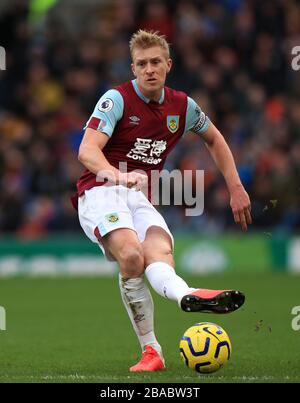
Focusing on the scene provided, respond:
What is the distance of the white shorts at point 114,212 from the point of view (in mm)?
6973

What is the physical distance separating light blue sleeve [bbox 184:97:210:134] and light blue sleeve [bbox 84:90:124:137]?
0.62 meters

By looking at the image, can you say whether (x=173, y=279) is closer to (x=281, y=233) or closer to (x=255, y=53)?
(x=281, y=233)

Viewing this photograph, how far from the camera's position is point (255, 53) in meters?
18.6

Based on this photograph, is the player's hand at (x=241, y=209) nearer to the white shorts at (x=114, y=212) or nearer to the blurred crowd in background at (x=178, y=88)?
the white shorts at (x=114, y=212)

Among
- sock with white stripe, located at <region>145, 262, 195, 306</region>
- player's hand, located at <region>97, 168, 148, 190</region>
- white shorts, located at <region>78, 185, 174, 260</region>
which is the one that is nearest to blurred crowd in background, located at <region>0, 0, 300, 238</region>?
white shorts, located at <region>78, 185, 174, 260</region>

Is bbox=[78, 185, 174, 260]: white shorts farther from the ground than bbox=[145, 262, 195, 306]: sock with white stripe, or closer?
farther from the ground

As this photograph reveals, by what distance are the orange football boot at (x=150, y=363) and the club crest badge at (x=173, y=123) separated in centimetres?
162

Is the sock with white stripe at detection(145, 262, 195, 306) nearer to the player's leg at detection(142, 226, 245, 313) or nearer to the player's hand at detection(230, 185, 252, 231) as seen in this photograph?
the player's leg at detection(142, 226, 245, 313)

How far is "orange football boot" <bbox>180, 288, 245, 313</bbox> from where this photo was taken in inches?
242

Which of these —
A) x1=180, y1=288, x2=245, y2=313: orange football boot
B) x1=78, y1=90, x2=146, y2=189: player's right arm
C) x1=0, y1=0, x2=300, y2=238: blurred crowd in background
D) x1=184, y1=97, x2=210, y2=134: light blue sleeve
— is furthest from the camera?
x1=0, y1=0, x2=300, y2=238: blurred crowd in background

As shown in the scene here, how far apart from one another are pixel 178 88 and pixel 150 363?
11.3m

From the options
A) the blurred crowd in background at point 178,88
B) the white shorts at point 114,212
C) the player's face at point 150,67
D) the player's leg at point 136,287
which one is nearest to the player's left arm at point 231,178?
the white shorts at point 114,212

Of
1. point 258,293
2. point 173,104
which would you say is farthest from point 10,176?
point 173,104

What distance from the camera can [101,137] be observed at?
22.9ft
